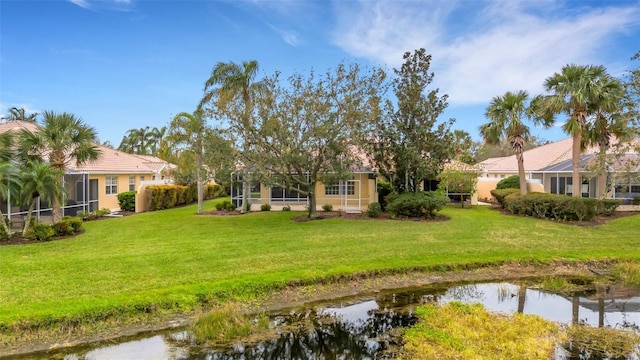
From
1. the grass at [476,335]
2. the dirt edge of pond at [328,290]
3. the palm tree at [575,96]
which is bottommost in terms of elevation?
the grass at [476,335]

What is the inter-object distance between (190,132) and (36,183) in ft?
29.2

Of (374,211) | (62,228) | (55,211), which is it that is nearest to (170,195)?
(55,211)

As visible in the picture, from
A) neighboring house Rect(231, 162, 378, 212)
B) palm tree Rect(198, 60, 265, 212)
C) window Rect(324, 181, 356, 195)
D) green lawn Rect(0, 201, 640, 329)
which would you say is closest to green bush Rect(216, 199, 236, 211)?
neighboring house Rect(231, 162, 378, 212)

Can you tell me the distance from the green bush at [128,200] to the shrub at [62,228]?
1008 centimetres

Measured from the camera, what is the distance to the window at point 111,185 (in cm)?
2471

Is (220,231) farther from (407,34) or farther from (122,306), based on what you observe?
(407,34)

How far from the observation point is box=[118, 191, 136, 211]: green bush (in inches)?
965

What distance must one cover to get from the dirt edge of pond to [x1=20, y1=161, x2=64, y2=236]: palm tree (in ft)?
28.8

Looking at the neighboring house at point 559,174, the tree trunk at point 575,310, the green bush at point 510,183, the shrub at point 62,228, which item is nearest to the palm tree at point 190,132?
the shrub at point 62,228

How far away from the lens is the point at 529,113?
75.1 feet

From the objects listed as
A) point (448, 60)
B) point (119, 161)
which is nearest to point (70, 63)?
point (119, 161)

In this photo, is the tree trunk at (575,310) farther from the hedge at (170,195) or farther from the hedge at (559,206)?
the hedge at (170,195)

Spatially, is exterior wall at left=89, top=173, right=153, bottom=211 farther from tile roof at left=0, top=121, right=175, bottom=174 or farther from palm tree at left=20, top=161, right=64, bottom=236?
palm tree at left=20, top=161, right=64, bottom=236

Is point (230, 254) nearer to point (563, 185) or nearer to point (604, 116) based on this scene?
point (604, 116)
